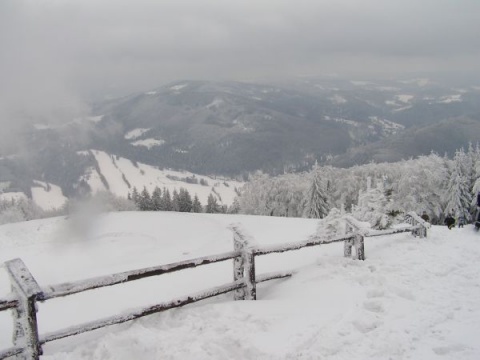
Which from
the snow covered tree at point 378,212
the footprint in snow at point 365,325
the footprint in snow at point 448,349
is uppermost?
the footprint in snow at point 448,349

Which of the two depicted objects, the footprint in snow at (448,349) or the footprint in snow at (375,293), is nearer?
the footprint in snow at (448,349)

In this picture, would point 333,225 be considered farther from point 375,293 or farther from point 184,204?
point 184,204

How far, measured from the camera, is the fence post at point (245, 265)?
7402mm

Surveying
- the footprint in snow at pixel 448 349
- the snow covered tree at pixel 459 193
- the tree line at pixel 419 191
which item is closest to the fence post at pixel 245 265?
the footprint in snow at pixel 448 349

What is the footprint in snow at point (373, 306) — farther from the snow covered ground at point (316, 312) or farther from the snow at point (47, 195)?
the snow at point (47, 195)

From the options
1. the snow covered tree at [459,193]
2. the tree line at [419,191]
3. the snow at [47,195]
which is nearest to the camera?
the snow covered tree at [459,193]

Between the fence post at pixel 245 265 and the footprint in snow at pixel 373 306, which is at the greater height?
the fence post at pixel 245 265

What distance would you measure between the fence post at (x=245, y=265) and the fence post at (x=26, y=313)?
3.52 m

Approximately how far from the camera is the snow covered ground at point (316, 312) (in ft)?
18.0

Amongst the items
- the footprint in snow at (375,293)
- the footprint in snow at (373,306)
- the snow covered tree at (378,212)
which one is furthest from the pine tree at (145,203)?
the footprint in snow at (373,306)

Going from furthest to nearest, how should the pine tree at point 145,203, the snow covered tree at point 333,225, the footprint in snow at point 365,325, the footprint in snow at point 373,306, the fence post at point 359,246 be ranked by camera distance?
the pine tree at point 145,203 → the snow covered tree at point 333,225 → the fence post at point 359,246 → the footprint in snow at point 373,306 → the footprint in snow at point 365,325

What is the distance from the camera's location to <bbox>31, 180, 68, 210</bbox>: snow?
149 metres

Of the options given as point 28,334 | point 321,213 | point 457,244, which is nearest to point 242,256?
point 28,334

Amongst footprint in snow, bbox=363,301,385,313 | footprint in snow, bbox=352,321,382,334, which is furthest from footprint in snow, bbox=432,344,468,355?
footprint in snow, bbox=363,301,385,313
